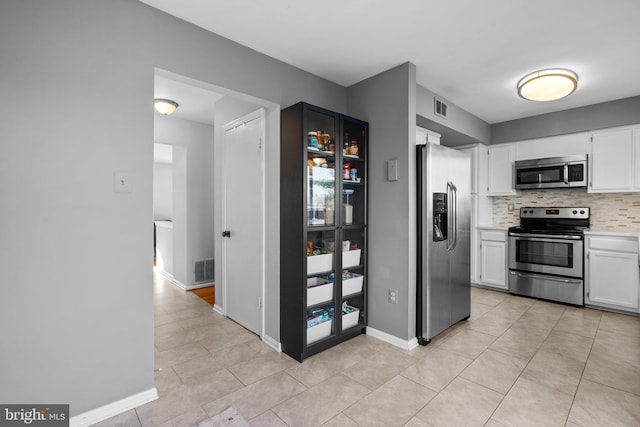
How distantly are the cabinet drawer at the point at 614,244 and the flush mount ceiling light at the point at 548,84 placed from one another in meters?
1.97

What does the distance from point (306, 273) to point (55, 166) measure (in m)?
1.78

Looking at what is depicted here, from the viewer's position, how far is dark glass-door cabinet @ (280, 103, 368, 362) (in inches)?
101

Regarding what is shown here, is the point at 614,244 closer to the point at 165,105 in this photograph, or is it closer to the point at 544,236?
the point at 544,236

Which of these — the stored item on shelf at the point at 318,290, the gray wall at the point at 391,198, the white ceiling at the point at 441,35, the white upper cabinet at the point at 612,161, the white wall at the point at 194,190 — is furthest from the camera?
the white wall at the point at 194,190

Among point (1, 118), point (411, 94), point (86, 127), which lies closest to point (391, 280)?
point (411, 94)

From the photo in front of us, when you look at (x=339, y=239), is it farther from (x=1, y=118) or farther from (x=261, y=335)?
(x=1, y=118)

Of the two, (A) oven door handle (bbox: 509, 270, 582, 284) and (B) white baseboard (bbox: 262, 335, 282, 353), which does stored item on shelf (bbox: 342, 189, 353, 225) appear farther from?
(A) oven door handle (bbox: 509, 270, 582, 284)

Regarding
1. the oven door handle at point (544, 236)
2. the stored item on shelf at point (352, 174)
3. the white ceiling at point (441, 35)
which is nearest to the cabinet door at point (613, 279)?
the oven door handle at point (544, 236)

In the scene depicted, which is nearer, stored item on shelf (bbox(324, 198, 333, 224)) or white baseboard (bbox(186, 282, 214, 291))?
stored item on shelf (bbox(324, 198, 333, 224))

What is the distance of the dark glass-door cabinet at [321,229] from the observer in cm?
257

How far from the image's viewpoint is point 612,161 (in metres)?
3.83

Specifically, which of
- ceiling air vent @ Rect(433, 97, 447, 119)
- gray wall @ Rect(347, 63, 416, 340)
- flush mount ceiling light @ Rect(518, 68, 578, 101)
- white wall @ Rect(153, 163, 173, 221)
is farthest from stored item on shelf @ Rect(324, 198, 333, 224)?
white wall @ Rect(153, 163, 173, 221)

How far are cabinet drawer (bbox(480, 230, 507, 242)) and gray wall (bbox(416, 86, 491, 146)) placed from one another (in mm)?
1375

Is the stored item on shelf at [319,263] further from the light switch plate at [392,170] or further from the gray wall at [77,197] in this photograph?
the gray wall at [77,197]
